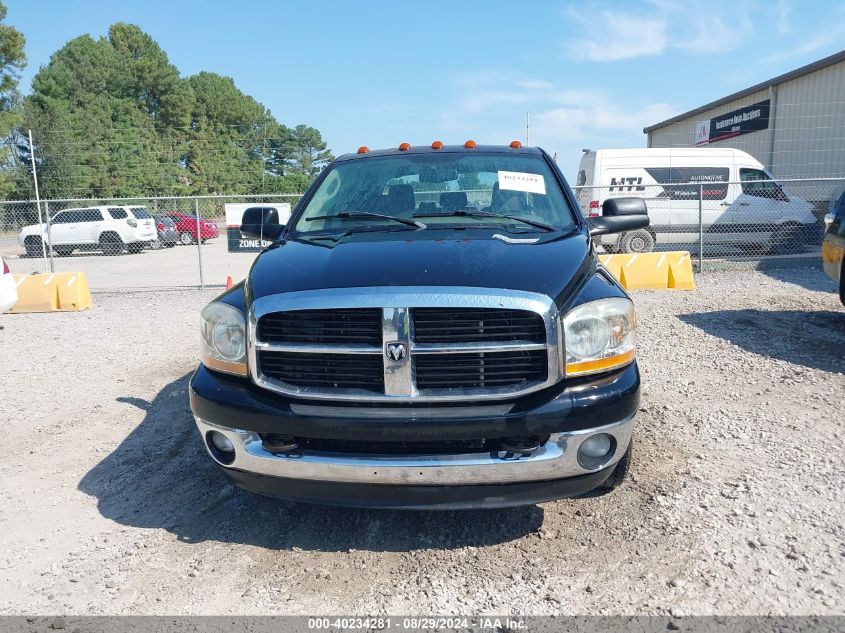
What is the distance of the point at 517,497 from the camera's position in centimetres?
265

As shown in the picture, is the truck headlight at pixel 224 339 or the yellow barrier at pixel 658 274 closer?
the truck headlight at pixel 224 339

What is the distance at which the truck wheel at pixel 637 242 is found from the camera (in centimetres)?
1423

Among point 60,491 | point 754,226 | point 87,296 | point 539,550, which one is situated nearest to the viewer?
point 539,550

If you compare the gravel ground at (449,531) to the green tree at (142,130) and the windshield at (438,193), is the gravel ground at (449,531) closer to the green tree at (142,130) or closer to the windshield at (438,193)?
the windshield at (438,193)

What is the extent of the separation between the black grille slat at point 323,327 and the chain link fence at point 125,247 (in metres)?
10.4

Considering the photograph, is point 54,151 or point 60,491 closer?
point 60,491

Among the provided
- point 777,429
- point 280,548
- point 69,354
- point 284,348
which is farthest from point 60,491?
point 777,429

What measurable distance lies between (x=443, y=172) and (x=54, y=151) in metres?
41.7

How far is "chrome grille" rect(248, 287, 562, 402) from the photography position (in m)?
2.60

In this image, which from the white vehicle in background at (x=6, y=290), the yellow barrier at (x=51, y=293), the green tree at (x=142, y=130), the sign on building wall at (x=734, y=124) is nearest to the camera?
the white vehicle in background at (x=6, y=290)

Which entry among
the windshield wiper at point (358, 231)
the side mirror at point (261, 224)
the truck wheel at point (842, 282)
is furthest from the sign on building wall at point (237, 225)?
the truck wheel at point (842, 282)

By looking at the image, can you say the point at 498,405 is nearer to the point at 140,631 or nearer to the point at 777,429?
the point at 140,631

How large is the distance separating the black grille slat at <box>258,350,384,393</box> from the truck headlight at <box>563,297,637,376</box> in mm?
800

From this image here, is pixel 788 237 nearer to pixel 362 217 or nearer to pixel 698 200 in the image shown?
pixel 698 200
